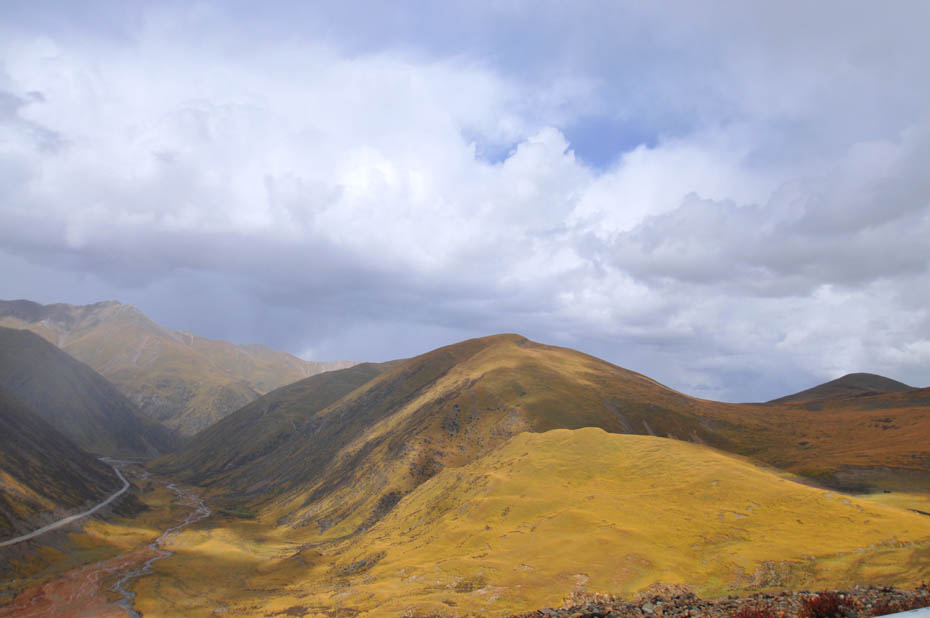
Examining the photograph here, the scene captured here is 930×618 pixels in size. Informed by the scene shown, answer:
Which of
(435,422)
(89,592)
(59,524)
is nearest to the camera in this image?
(89,592)

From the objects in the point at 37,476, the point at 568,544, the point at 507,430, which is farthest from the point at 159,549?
the point at 568,544

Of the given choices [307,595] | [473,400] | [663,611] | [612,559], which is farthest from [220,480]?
[663,611]

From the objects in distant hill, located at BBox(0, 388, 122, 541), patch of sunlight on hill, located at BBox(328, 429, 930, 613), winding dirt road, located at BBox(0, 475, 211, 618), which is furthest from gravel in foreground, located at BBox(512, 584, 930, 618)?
distant hill, located at BBox(0, 388, 122, 541)

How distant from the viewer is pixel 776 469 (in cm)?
8700

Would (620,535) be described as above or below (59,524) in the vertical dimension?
above

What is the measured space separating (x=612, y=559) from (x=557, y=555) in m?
A: 4.55

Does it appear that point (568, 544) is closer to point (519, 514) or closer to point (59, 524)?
point (519, 514)

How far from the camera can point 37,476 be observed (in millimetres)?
95438

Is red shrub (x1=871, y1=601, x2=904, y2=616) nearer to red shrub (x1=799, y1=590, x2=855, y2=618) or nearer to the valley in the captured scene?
red shrub (x1=799, y1=590, x2=855, y2=618)

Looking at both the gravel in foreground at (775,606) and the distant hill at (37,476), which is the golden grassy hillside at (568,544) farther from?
the distant hill at (37,476)

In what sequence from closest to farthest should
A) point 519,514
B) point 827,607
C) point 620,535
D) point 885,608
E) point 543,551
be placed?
point 827,607 → point 885,608 → point 620,535 → point 543,551 → point 519,514

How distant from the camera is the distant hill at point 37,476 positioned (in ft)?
259

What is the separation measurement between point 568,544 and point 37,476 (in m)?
103

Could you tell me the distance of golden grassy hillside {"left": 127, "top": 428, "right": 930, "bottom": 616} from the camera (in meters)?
33.3
